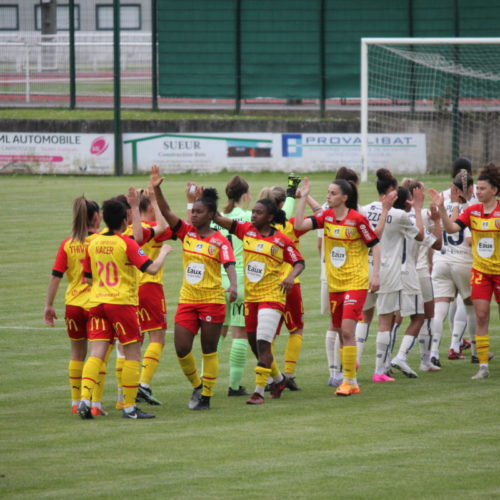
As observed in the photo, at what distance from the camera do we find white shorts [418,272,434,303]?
11669 mm

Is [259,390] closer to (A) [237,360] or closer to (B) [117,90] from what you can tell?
(A) [237,360]

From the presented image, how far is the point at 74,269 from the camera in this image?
9531mm

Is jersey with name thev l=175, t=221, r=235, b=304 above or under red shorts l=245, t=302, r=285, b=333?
above

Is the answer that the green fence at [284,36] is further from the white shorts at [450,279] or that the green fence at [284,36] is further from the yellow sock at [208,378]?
the yellow sock at [208,378]

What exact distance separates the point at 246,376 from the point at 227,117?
2483cm

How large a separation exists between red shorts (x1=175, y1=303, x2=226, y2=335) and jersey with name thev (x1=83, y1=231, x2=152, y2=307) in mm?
594

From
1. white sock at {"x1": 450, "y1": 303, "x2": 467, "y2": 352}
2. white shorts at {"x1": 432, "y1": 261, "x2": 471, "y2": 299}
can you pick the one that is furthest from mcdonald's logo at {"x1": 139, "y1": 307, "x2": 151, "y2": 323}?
white sock at {"x1": 450, "y1": 303, "x2": 467, "y2": 352}

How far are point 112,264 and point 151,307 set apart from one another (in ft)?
3.96

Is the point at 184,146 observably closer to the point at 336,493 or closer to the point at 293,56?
the point at 293,56

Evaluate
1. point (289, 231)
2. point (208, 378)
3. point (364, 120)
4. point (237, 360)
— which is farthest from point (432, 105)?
point (208, 378)

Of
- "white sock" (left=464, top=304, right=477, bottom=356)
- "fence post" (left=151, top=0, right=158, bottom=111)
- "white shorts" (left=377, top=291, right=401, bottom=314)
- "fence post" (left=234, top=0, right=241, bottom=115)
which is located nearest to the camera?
"white shorts" (left=377, top=291, right=401, bottom=314)

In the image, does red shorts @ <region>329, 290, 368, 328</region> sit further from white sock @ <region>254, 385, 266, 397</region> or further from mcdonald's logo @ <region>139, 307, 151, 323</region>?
mcdonald's logo @ <region>139, 307, 151, 323</region>

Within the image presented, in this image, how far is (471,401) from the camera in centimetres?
988

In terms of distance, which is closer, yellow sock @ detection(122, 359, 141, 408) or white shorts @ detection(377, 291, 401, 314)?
yellow sock @ detection(122, 359, 141, 408)
